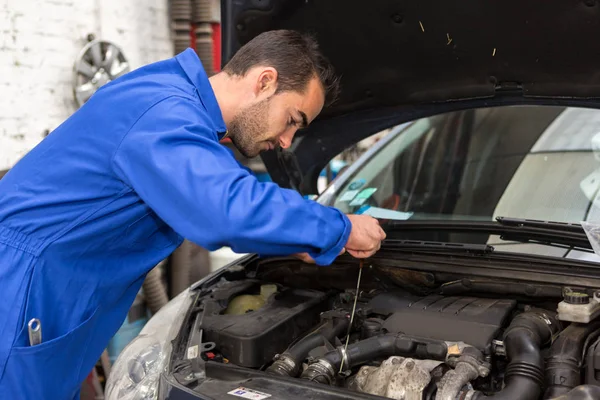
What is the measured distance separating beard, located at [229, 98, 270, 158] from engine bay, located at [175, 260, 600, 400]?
529mm

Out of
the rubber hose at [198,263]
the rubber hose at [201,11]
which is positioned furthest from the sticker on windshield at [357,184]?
the rubber hose at [201,11]

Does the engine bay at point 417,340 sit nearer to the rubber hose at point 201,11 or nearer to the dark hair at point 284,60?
the dark hair at point 284,60

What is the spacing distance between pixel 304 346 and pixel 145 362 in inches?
19.5

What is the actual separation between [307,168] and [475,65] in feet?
2.66

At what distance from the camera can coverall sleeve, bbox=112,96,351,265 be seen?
1.25 m

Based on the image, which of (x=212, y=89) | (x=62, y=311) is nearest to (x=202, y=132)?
(x=212, y=89)

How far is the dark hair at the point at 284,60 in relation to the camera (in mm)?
1559

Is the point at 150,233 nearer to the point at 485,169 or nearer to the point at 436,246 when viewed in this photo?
the point at 436,246

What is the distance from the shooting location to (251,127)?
1.60m

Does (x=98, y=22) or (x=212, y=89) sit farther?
(x=98, y=22)

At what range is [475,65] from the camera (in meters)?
2.05

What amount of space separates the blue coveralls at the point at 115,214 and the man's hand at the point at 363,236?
7 centimetres

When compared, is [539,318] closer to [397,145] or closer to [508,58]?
[508,58]

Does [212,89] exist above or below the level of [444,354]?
above
